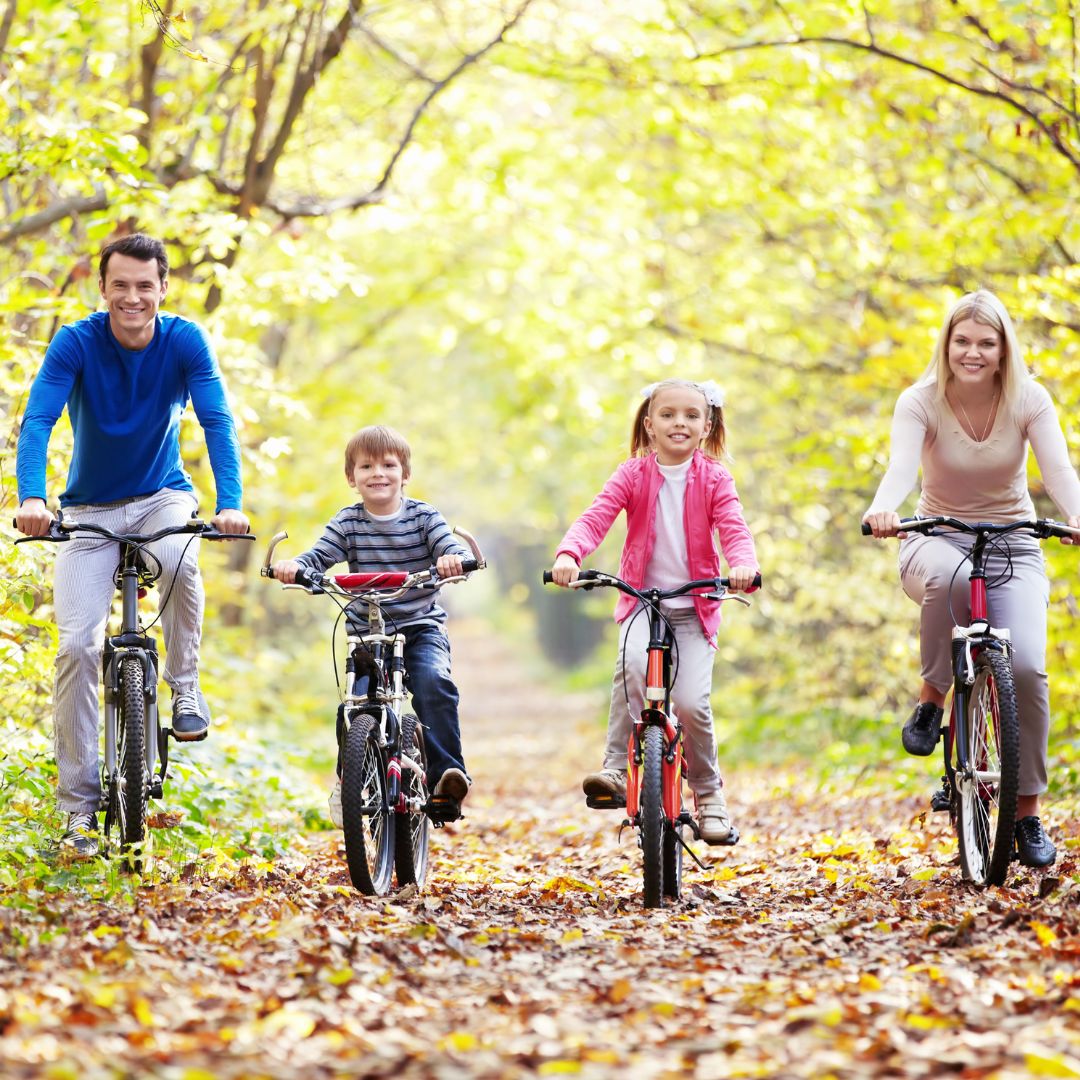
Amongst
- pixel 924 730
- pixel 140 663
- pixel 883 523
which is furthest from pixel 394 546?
pixel 924 730

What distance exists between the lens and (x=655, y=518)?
598 centimetres

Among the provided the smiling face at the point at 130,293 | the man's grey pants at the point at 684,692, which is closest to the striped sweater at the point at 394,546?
the man's grey pants at the point at 684,692

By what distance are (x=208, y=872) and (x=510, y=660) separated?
40.7 metres

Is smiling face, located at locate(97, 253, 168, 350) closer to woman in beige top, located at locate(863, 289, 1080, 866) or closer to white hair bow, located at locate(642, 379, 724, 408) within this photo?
white hair bow, located at locate(642, 379, 724, 408)

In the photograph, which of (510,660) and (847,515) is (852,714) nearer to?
(847,515)

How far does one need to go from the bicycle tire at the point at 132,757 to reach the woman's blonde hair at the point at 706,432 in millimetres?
2317

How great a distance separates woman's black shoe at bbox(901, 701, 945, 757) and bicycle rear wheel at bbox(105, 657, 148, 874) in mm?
3139

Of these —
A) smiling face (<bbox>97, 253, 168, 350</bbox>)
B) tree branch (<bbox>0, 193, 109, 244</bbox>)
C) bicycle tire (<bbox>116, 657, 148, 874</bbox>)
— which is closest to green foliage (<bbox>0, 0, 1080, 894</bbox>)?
tree branch (<bbox>0, 193, 109, 244</bbox>)

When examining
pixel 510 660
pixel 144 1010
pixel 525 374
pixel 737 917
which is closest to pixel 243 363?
pixel 737 917

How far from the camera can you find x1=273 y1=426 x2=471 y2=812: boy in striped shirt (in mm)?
5980

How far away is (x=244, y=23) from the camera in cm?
1012

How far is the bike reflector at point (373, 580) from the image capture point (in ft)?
18.4

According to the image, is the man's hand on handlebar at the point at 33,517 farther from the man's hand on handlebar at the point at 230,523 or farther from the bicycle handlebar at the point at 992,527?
the bicycle handlebar at the point at 992,527

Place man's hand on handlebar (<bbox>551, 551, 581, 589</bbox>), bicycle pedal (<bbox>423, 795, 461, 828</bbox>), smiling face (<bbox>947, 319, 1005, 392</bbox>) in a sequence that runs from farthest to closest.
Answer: bicycle pedal (<bbox>423, 795, 461, 828</bbox>), smiling face (<bbox>947, 319, 1005, 392</bbox>), man's hand on handlebar (<bbox>551, 551, 581, 589</bbox>)
